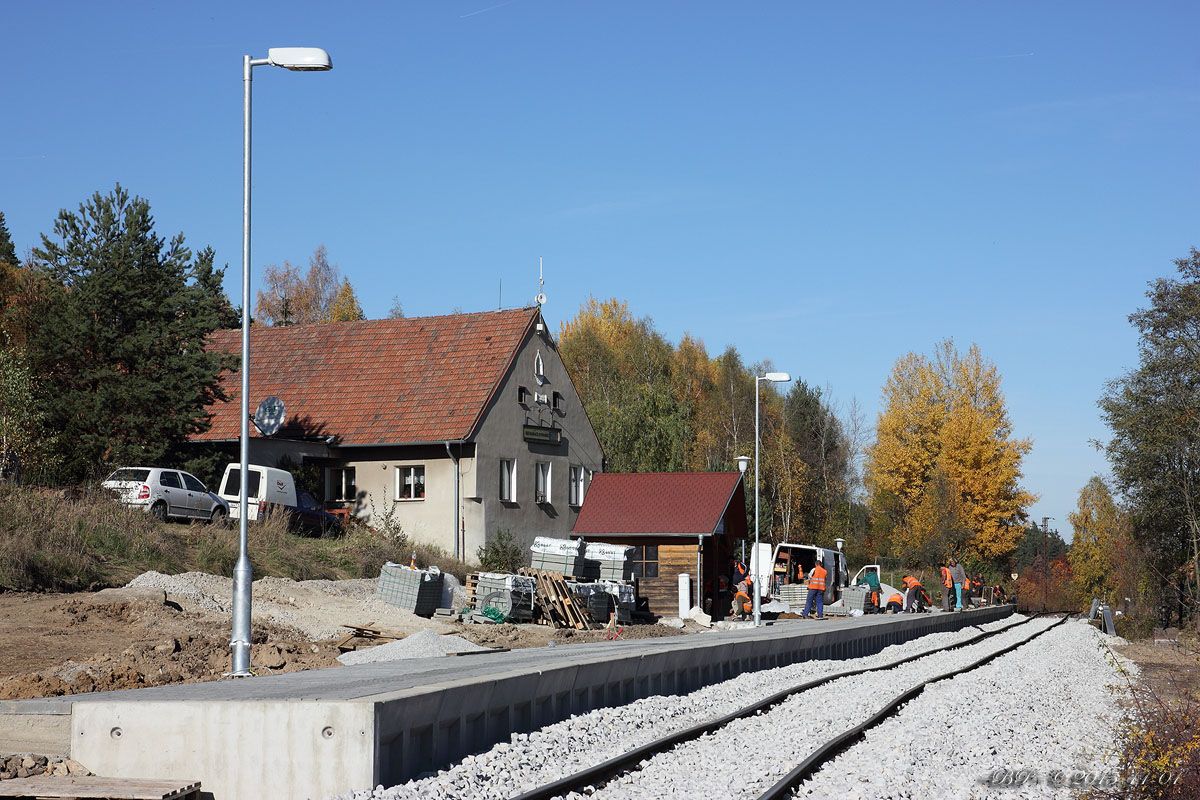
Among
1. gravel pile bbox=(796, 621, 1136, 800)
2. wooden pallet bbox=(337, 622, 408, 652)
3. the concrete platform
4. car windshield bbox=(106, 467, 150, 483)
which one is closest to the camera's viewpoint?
the concrete platform

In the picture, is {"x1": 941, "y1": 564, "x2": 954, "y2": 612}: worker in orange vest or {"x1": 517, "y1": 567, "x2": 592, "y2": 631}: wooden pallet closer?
{"x1": 517, "y1": 567, "x2": 592, "y2": 631}: wooden pallet

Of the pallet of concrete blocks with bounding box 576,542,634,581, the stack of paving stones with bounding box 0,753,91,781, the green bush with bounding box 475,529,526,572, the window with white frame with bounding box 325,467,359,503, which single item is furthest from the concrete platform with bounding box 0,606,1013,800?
the window with white frame with bounding box 325,467,359,503

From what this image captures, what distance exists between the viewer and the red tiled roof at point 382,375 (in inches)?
1730

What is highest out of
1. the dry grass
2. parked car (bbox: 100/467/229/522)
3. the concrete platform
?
parked car (bbox: 100/467/229/522)

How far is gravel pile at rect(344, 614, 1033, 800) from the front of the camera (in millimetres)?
10148

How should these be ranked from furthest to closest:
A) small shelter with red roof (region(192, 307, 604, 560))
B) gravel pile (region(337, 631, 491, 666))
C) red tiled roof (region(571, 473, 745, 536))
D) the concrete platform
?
red tiled roof (region(571, 473, 745, 536)) → small shelter with red roof (region(192, 307, 604, 560)) → gravel pile (region(337, 631, 491, 666)) → the concrete platform

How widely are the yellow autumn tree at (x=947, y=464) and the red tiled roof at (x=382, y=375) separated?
3201cm

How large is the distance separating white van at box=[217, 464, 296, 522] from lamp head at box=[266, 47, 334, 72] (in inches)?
818

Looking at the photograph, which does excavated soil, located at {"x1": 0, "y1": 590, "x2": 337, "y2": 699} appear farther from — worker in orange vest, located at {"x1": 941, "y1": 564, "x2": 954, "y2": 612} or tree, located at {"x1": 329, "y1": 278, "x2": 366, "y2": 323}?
tree, located at {"x1": 329, "y1": 278, "x2": 366, "y2": 323}

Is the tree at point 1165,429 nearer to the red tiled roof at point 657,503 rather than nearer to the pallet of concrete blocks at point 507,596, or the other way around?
the red tiled roof at point 657,503

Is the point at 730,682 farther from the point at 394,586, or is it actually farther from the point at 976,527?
the point at 976,527

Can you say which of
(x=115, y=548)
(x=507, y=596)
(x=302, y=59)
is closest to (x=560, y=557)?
(x=507, y=596)

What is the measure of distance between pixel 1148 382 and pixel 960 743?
40661mm

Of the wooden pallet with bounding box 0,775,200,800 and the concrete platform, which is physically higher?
the concrete platform
